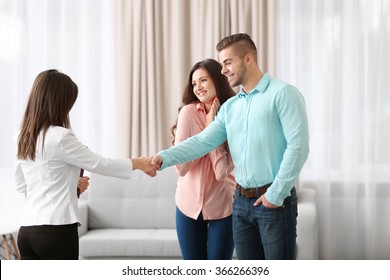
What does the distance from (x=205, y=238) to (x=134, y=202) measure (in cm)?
163

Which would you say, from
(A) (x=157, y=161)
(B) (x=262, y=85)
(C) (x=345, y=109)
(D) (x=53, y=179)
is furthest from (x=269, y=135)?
(C) (x=345, y=109)

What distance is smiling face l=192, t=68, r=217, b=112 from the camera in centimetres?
254

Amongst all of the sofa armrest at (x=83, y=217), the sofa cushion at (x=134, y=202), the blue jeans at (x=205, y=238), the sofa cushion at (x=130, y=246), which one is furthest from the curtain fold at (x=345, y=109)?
the blue jeans at (x=205, y=238)

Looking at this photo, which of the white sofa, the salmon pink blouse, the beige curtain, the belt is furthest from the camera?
the beige curtain

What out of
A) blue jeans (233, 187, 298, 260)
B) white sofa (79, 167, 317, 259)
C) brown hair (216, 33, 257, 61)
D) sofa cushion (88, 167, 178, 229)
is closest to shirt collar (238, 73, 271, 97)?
brown hair (216, 33, 257, 61)

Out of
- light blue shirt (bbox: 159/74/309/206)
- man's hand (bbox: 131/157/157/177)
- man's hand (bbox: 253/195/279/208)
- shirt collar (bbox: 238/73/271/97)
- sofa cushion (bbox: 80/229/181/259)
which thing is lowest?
sofa cushion (bbox: 80/229/181/259)

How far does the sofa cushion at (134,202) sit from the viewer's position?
3996mm

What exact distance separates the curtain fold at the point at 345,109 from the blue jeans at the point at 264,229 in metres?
2.12

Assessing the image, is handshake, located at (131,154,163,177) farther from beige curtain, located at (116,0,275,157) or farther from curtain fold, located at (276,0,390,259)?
curtain fold, located at (276,0,390,259)

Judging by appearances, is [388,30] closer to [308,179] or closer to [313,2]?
[313,2]

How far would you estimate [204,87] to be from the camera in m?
2.54

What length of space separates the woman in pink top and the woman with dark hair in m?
0.58

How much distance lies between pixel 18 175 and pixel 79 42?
8.25 feet
